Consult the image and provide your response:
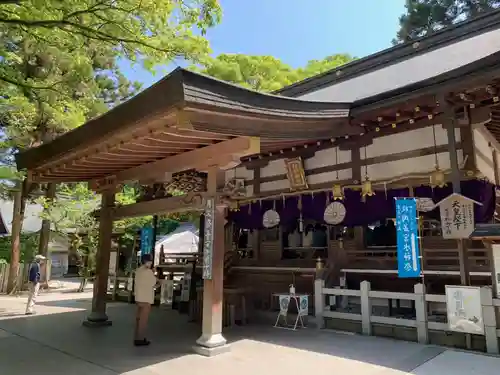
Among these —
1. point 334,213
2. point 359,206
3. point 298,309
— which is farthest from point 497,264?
point 298,309

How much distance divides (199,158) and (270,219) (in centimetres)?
384

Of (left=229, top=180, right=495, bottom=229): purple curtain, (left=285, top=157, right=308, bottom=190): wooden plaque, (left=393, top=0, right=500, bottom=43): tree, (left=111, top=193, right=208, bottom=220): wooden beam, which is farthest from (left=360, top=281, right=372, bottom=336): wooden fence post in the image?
(left=393, top=0, right=500, bottom=43): tree

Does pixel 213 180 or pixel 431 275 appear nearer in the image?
pixel 213 180

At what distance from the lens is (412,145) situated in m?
6.91

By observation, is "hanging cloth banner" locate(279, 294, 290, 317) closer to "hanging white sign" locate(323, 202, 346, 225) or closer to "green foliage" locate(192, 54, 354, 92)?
"hanging white sign" locate(323, 202, 346, 225)

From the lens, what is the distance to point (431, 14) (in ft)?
83.6

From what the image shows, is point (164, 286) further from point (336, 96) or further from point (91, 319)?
point (336, 96)

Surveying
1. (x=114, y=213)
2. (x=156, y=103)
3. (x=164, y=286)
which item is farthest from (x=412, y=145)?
(x=164, y=286)

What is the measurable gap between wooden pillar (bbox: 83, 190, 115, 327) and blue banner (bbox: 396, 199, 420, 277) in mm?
6353

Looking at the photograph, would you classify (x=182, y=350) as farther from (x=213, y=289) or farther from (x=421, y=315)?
(x=421, y=315)

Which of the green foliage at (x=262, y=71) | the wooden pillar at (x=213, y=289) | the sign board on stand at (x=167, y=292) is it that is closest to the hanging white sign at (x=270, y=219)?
the wooden pillar at (x=213, y=289)

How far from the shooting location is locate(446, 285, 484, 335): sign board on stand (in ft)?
18.2

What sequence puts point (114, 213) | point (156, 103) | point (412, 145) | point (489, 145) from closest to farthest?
point (156, 103)
point (412, 145)
point (489, 145)
point (114, 213)

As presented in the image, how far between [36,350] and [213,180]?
13.5 ft
